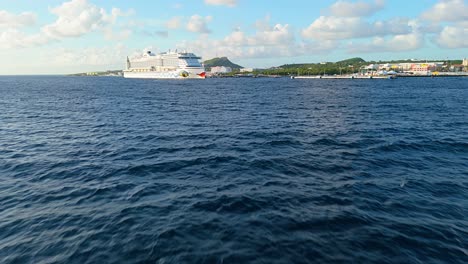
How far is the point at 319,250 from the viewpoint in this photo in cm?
1038

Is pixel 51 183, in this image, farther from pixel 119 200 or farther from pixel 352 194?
pixel 352 194

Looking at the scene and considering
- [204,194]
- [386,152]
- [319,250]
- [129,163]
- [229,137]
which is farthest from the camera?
[229,137]

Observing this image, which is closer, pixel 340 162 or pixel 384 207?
pixel 384 207

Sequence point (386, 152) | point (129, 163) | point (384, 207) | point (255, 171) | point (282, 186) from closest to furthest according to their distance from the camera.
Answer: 1. point (384, 207)
2. point (282, 186)
3. point (255, 171)
4. point (129, 163)
5. point (386, 152)

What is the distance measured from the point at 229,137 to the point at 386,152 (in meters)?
14.2

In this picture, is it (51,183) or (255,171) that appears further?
(255,171)

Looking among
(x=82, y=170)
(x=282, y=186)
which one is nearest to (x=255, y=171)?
(x=282, y=186)

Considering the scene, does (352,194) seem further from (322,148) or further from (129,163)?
(129,163)

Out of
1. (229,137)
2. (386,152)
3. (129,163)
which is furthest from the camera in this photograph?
(229,137)

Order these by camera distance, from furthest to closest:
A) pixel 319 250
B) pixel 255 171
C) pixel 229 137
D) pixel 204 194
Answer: pixel 229 137, pixel 255 171, pixel 204 194, pixel 319 250

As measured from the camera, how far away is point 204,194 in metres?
15.2

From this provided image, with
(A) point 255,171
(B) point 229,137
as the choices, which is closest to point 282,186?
(A) point 255,171

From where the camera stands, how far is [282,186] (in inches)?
647

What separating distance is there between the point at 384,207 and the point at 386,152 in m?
Result: 10.8
